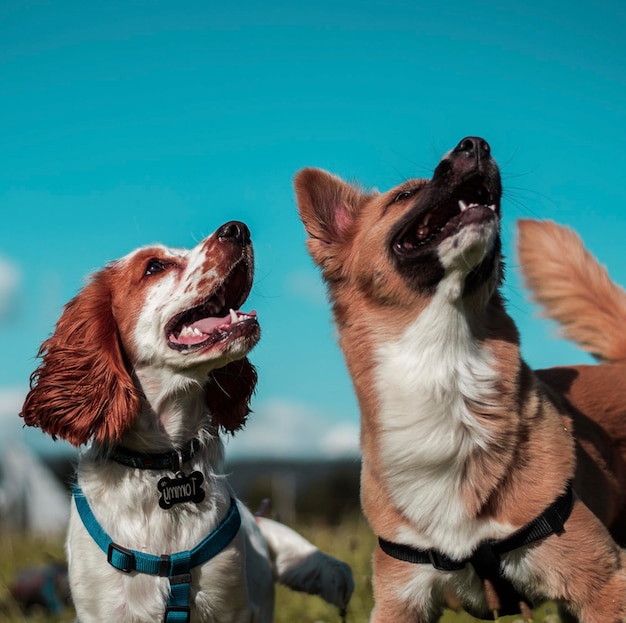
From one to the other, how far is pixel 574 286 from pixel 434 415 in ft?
7.97

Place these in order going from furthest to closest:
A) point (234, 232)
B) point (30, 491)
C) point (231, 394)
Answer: point (30, 491), point (231, 394), point (234, 232)

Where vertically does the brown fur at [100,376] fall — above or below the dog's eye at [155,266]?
below

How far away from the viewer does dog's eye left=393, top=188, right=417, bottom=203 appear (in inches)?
181

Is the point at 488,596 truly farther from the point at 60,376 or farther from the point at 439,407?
the point at 60,376

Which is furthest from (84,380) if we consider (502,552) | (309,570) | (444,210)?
(502,552)

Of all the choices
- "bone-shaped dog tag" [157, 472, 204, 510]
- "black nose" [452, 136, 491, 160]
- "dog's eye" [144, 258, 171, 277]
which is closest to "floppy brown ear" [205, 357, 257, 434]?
"bone-shaped dog tag" [157, 472, 204, 510]

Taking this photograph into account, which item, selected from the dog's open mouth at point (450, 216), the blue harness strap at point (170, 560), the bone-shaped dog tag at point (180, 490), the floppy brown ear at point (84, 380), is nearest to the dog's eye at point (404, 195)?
the dog's open mouth at point (450, 216)

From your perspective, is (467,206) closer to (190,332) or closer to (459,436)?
(459,436)

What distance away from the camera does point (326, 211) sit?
4.99m

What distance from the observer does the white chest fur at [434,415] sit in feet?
13.4

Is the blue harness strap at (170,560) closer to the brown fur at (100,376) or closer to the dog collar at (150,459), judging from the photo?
the dog collar at (150,459)

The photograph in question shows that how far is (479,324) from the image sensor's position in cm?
416

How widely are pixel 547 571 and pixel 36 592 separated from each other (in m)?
3.63

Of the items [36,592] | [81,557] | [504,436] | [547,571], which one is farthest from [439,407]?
[36,592]
